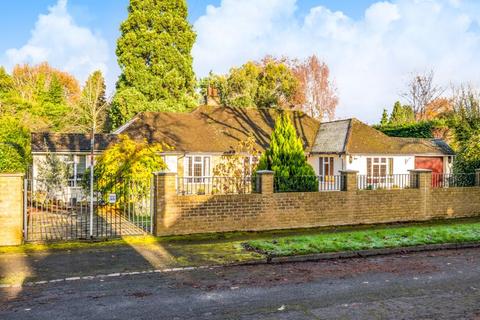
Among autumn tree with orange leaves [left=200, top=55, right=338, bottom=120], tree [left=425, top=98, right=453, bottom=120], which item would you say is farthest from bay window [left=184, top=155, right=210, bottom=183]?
tree [left=425, top=98, right=453, bottom=120]

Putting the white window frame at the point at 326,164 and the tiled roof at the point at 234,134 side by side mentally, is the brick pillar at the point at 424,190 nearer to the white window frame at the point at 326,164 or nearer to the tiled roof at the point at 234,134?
the tiled roof at the point at 234,134

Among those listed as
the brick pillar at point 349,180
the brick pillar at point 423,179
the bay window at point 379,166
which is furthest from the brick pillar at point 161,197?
the bay window at point 379,166

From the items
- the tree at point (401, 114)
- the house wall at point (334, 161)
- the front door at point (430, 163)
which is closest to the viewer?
the house wall at point (334, 161)

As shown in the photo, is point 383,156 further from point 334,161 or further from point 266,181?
point 266,181

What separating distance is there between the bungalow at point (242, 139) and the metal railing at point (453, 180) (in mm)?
9814

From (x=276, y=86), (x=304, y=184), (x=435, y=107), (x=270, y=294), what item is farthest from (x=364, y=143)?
(x=435, y=107)

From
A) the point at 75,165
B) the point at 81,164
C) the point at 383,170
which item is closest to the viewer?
the point at 75,165

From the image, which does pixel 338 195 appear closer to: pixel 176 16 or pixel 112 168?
pixel 112 168

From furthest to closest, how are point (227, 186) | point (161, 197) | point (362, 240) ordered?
point (227, 186), point (161, 197), point (362, 240)

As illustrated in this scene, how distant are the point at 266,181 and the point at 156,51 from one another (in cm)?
2646

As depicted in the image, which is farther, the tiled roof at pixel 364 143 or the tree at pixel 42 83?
the tree at pixel 42 83

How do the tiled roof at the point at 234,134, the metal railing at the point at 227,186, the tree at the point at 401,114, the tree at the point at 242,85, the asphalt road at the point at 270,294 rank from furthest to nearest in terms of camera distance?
1. the tree at the point at 401,114
2. the tree at the point at 242,85
3. the tiled roof at the point at 234,134
4. the metal railing at the point at 227,186
5. the asphalt road at the point at 270,294

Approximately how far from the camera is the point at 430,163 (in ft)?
98.2

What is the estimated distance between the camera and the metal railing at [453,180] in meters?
17.1
